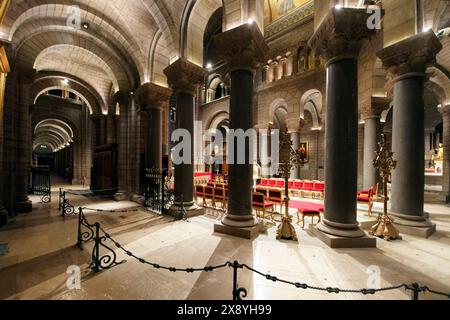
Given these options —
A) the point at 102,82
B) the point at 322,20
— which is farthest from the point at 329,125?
the point at 102,82

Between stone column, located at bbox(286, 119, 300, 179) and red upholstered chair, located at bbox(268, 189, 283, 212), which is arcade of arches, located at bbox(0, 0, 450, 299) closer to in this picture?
red upholstered chair, located at bbox(268, 189, 283, 212)

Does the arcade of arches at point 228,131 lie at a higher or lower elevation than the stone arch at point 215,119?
lower

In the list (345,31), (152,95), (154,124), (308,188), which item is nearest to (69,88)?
(152,95)

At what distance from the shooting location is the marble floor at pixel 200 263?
9.27 feet

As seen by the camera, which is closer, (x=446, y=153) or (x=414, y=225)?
(x=414, y=225)

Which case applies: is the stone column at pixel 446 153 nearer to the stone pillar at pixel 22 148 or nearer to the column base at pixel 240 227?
the column base at pixel 240 227

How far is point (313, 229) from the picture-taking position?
525 centimetres

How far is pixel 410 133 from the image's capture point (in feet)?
17.7

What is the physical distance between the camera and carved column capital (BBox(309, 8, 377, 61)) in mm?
4254

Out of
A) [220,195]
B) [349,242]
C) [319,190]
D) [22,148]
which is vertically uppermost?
[22,148]

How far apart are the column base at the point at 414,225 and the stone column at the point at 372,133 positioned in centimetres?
449

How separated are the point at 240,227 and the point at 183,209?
2.42 meters

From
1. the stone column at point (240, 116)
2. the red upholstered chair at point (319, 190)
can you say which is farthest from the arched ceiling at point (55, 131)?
the red upholstered chair at point (319, 190)

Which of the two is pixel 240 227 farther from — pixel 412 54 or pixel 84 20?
pixel 84 20
